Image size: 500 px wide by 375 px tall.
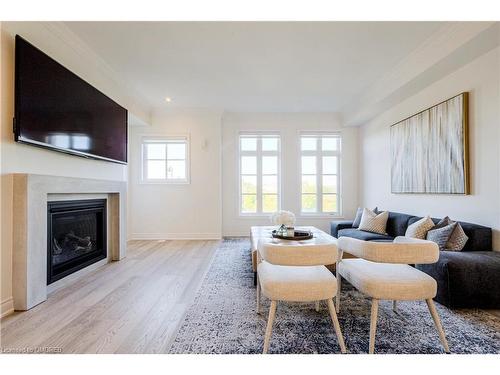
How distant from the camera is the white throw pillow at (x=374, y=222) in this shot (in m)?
3.91

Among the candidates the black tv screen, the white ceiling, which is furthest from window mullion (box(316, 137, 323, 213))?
the black tv screen

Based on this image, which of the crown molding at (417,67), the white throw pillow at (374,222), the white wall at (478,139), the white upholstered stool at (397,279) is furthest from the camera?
the white throw pillow at (374,222)

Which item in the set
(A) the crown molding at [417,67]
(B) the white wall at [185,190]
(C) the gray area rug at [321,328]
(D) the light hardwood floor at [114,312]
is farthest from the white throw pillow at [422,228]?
(B) the white wall at [185,190]

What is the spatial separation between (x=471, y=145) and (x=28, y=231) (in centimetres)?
450

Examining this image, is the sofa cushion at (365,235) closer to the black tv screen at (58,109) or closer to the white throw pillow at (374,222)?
the white throw pillow at (374,222)

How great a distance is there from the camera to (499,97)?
2477 mm

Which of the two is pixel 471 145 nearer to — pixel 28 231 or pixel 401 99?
pixel 401 99

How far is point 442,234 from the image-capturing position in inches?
102

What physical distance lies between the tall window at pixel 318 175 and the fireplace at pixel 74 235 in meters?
4.02

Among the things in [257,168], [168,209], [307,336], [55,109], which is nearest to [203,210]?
[168,209]

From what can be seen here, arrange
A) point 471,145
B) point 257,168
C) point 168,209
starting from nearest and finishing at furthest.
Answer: point 471,145, point 168,209, point 257,168

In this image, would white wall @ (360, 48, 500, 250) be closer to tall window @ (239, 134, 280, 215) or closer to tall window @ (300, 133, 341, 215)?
tall window @ (300, 133, 341, 215)

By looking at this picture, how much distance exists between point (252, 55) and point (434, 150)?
2.69 m

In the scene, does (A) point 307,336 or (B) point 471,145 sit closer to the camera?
(A) point 307,336
